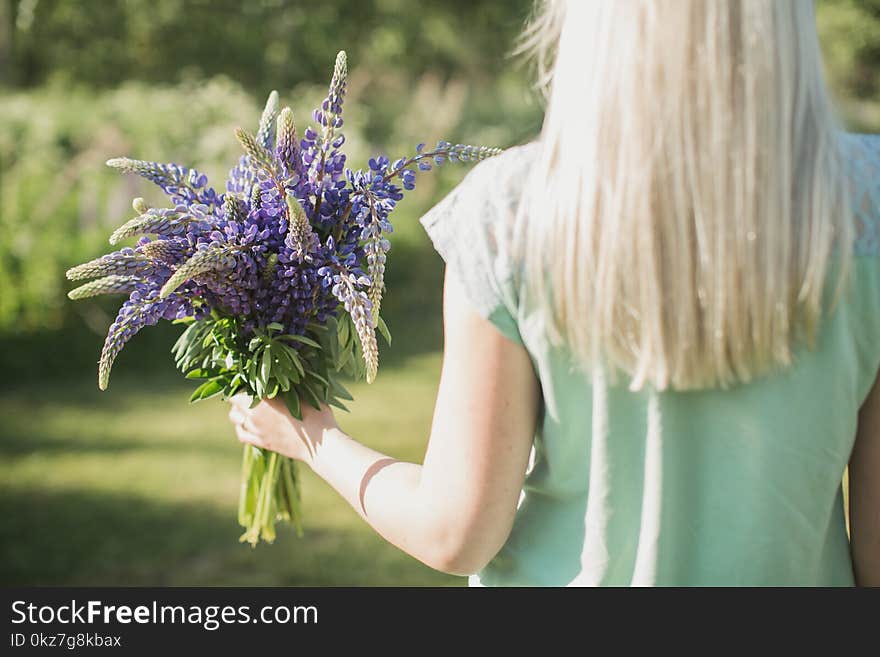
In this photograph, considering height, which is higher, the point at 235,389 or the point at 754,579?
the point at 235,389

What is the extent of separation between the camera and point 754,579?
4.21 feet

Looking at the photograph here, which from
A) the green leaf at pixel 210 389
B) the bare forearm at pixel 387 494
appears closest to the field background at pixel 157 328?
→ the bare forearm at pixel 387 494

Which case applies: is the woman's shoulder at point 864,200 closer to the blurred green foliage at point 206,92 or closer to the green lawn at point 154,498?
the blurred green foliage at point 206,92

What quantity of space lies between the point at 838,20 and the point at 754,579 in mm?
18077

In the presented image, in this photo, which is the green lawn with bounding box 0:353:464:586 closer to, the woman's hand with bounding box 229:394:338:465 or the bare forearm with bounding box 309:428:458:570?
the woman's hand with bounding box 229:394:338:465

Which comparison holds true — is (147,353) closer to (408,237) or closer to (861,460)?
(408,237)

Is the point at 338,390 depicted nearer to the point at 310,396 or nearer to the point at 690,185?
the point at 310,396

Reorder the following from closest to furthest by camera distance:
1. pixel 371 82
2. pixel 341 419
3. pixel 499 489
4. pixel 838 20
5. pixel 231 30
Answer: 1. pixel 499 489
2. pixel 341 419
3. pixel 231 30
4. pixel 371 82
5. pixel 838 20

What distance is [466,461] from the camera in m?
1.25

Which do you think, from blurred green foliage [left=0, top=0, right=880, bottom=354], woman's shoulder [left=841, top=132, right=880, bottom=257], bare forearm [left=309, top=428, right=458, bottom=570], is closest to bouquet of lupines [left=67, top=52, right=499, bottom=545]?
bare forearm [left=309, top=428, right=458, bottom=570]

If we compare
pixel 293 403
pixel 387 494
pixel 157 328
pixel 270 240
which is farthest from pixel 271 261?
pixel 157 328

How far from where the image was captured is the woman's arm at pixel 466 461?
1213 millimetres

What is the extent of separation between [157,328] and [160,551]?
9.59 ft

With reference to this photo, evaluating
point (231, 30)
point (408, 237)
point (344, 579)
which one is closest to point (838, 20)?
point (231, 30)
